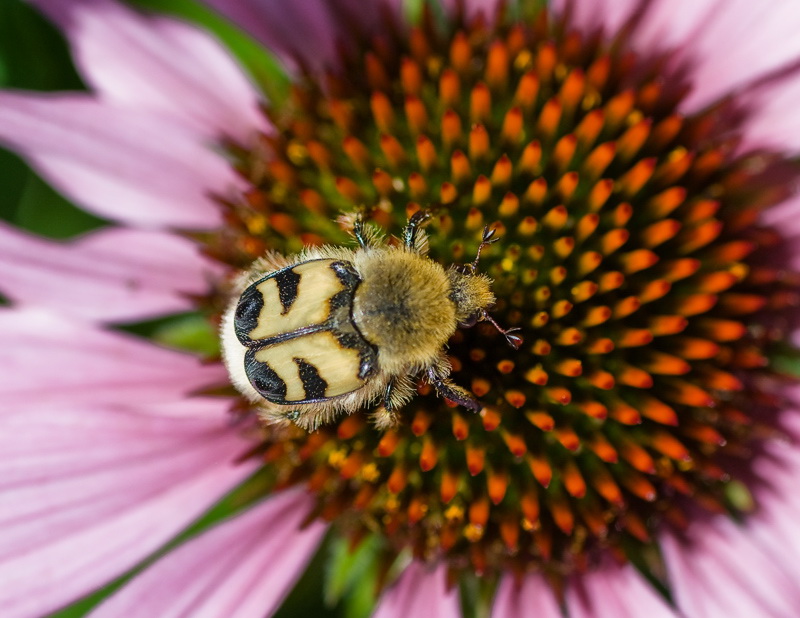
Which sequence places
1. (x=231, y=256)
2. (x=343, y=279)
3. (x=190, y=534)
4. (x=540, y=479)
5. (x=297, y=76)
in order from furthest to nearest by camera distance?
(x=190, y=534)
(x=297, y=76)
(x=231, y=256)
(x=540, y=479)
(x=343, y=279)

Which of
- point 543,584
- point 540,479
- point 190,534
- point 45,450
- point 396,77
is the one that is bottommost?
point 543,584

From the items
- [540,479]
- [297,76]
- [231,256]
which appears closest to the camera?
[540,479]

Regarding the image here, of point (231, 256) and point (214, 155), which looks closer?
point (231, 256)

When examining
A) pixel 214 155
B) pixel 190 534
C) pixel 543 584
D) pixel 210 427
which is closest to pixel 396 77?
pixel 214 155

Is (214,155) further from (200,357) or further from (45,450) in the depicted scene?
(45,450)

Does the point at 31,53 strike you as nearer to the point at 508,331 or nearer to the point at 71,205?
the point at 71,205

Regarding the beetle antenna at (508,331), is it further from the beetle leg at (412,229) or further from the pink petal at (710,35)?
the pink petal at (710,35)

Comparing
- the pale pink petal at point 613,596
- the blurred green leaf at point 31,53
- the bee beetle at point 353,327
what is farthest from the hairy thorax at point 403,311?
the blurred green leaf at point 31,53
